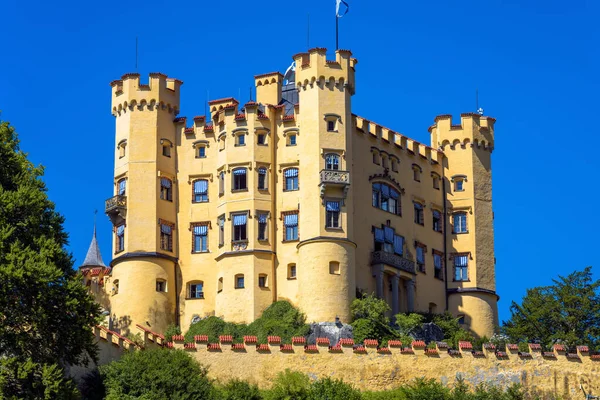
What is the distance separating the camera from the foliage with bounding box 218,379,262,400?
243ft

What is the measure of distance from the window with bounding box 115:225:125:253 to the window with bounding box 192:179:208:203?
15.4ft

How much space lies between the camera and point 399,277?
309 feet

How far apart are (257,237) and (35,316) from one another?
23.9 m

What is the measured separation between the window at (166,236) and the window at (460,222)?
19.0 meters

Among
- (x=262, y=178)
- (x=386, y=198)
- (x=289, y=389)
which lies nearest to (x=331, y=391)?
(x=289, y=389)

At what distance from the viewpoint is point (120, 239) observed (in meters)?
92.4

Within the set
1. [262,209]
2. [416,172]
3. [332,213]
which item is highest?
[416,172]

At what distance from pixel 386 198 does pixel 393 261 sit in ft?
14.1

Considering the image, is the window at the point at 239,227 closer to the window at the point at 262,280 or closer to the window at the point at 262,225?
the window at the point at 262,225

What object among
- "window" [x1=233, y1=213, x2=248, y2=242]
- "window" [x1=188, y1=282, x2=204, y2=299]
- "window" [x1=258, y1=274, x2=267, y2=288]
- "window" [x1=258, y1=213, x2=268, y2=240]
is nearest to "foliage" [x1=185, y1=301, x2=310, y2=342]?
"window" [x1=258, y1=274, x2=267, y2=288]

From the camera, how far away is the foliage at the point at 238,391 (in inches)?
2918

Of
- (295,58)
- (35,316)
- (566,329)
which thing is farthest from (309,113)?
(35,316)

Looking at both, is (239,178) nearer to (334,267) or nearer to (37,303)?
(334,267)

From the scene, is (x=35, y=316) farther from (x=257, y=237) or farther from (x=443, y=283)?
(x=443, y=283)
